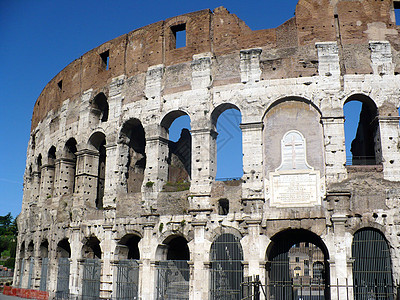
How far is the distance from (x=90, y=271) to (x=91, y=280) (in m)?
0.40

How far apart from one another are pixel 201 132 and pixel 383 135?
597 cm

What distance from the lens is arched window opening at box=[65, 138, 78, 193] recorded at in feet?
67.2

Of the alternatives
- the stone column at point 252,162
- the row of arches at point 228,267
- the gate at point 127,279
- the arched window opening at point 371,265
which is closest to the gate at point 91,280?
the row of arches at point 228,267

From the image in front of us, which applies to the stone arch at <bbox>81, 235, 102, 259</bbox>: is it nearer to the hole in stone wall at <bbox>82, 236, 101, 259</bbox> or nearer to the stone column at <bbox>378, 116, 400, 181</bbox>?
the hole in stone wall at <bbox>82, 236, 101, 259</bbox>

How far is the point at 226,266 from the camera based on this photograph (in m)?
14.4

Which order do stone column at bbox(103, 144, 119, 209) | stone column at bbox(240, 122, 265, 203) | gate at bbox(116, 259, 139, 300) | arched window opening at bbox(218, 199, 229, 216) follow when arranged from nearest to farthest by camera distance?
stone column at bbox(240, 122, 265, 203)
arched window opening at bbox(218, 199, 229, 216)
gate at bbox(116, 259, 139, 300)
stone column at bbox(103, 144, 119, 209)

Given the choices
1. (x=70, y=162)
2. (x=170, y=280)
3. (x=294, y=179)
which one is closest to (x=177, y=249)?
(x=170, y=280)

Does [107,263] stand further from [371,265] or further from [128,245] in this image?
[371,265]

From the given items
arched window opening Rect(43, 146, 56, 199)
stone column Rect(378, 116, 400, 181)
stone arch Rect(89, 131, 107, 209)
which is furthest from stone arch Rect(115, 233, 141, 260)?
stone column Rect(378, 116, 400, 181)

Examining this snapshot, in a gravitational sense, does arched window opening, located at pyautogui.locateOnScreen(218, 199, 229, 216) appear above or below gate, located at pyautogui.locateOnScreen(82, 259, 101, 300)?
above

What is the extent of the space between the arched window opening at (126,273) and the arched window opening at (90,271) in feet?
3.36

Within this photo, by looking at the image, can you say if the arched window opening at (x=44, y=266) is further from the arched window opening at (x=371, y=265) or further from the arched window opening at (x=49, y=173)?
the arched window opening at (x=371, y=265)

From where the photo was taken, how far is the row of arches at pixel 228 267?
13375mm

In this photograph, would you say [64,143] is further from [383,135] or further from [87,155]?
[383,135]
